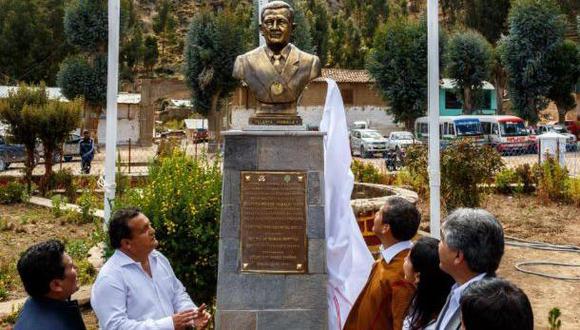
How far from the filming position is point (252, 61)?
4633 mm

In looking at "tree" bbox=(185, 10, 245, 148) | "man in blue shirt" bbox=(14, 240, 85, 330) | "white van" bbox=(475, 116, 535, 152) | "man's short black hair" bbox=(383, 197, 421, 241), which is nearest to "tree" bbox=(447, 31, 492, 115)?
"white van" bbox=(475, 116, 535, 152)

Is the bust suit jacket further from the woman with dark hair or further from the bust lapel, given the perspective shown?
the woman with dark hair

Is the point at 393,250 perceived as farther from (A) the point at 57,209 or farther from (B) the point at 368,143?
(B) the point at 368,143

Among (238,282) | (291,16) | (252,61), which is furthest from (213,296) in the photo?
(291,16)

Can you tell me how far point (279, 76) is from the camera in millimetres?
4555

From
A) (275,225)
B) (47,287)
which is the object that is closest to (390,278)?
(275,225)

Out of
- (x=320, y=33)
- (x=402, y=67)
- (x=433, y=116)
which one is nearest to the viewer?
(x=433, y=116)

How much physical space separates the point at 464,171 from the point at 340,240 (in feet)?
21.5

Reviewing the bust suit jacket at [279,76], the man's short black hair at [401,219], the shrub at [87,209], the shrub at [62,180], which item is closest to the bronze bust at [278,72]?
the bust suit jacket at [279,76]

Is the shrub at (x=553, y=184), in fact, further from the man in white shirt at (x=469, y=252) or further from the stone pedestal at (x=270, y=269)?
the man in white shirt at (x=469, y=252)

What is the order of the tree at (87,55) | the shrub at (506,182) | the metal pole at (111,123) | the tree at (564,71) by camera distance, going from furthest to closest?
1. the tree at (564,71)
2. the tree at (87,55)
3. the shrub at (506,182)
4. the metal pole at (111,123)

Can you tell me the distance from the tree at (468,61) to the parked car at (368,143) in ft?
22.3

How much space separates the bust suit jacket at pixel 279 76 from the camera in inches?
179

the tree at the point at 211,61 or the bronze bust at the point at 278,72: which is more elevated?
the tree at the point at 211,61
